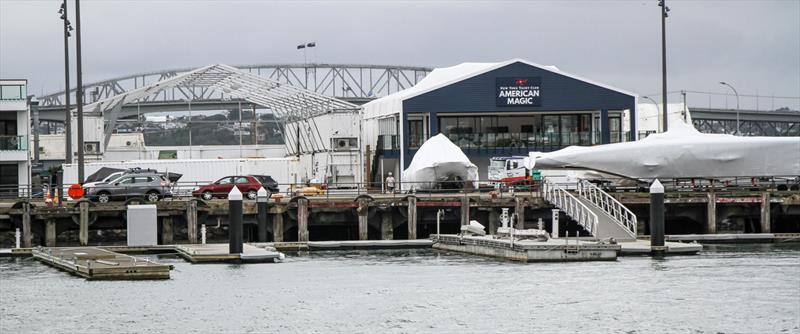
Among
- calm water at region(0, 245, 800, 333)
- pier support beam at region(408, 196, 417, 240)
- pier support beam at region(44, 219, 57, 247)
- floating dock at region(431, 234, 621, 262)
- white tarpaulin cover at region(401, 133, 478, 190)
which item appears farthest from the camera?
white tarpaulin cover at region(401, 133, 478, 190)

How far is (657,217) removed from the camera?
5450 cm

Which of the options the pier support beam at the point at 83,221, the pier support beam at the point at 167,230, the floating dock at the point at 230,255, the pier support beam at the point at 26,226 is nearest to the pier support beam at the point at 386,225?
the floating dock at the point at 230,255

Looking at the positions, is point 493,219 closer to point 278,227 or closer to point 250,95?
point 278,227

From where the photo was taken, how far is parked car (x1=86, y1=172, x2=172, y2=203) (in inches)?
2677

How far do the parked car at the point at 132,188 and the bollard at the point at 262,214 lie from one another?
7384mm

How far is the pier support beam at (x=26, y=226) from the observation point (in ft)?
202

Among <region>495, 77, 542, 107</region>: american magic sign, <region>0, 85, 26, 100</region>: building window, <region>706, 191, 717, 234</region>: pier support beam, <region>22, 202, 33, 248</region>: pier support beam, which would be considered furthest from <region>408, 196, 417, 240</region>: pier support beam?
<region>495, 77, 542, 107</region>: american magic sign

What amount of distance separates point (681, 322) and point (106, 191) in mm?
36429

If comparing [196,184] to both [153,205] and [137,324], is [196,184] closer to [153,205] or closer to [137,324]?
[153,205]

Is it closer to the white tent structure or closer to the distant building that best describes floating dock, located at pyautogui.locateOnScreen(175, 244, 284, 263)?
the distant building

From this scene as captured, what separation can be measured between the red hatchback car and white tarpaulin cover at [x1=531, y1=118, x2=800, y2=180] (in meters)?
14.2

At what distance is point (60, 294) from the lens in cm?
4541

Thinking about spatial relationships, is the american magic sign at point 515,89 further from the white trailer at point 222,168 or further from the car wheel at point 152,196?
the car wheel at point 152,196

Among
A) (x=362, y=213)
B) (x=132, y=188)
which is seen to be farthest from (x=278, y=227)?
(x=132, y=188)
